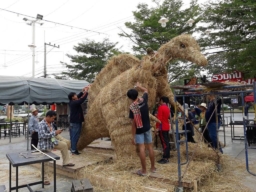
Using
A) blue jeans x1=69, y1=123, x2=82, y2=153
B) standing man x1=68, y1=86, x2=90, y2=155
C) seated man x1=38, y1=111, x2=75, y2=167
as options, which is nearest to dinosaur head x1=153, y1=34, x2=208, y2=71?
standing man x1=68, y1=86, x2=90, y2=155

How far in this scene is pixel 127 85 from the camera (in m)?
5.16

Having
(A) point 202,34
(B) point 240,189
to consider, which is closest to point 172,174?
(B) point 240,189

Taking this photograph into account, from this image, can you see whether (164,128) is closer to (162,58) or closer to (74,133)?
(162,58)

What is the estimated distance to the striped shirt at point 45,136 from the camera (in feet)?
14.1

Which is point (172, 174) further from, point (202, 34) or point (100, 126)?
point (202, 34)

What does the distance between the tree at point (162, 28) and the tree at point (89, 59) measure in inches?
232

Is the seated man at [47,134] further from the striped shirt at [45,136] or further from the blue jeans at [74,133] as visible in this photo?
the blue jeans at [74,133]

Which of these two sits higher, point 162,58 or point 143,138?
point 162,58

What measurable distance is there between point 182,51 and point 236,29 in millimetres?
5837

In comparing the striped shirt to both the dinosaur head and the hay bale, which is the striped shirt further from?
the dinosaur head

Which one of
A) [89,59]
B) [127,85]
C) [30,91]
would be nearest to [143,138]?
[127,85]

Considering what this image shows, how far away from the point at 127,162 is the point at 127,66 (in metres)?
2.37

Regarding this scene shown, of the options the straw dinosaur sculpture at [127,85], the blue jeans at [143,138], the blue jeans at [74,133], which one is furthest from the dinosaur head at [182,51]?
the blue jeans at [74,133]

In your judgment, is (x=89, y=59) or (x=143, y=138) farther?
(x=89, y=59)
